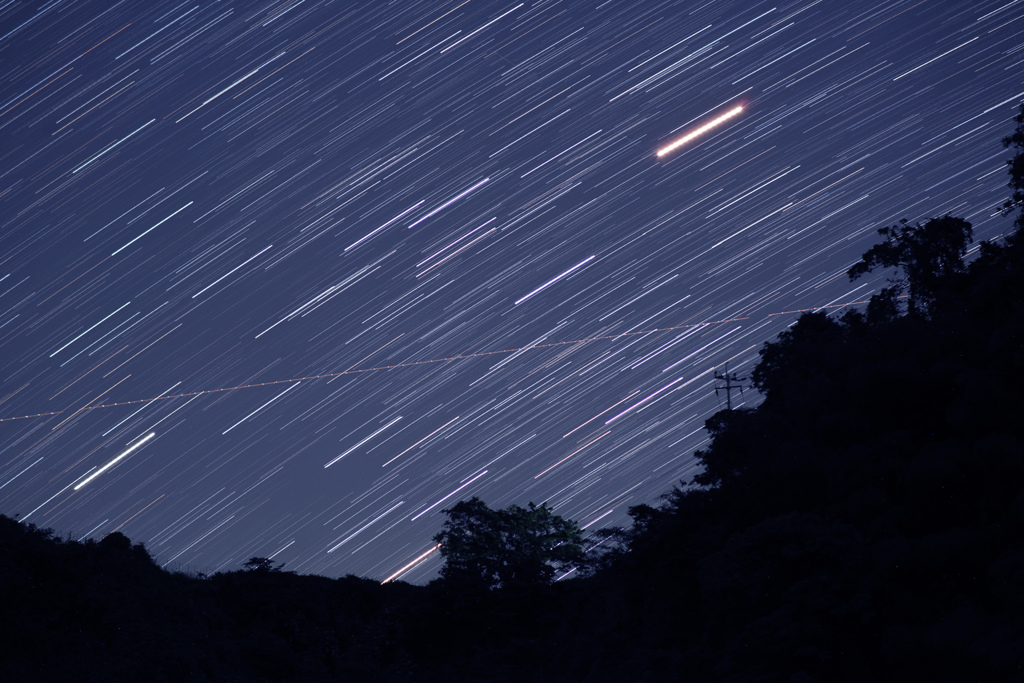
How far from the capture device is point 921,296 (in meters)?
34.3

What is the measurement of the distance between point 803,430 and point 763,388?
29.3ft

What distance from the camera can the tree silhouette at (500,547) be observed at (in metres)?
37.1

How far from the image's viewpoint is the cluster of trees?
1877 cm

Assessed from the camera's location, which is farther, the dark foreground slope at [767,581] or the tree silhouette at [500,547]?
the tree silhouette at [500,547]

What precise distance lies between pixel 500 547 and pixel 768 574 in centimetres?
2133

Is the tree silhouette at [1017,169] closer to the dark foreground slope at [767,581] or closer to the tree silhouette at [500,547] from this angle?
the dark foreground slope at [767,581]

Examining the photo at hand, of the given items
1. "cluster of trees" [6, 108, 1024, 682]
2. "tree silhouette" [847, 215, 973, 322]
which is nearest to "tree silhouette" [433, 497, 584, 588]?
"cluster of trees" [6, 108, 1024, 682]

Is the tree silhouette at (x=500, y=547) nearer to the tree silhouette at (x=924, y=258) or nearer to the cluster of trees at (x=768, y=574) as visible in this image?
the cluster of trees at (x=768, y=574)

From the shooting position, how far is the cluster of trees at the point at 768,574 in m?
18.8

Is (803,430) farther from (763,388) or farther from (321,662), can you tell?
(321,662)

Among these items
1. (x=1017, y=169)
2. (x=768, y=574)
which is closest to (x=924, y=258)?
(x=1017, y=169)

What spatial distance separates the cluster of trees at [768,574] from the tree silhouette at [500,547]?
9.0 inches

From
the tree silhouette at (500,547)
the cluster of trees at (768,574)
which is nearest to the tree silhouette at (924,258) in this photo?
the cluster of trees at (768,574)

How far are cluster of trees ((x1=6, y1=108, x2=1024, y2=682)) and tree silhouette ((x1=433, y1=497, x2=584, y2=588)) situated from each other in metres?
0.23
